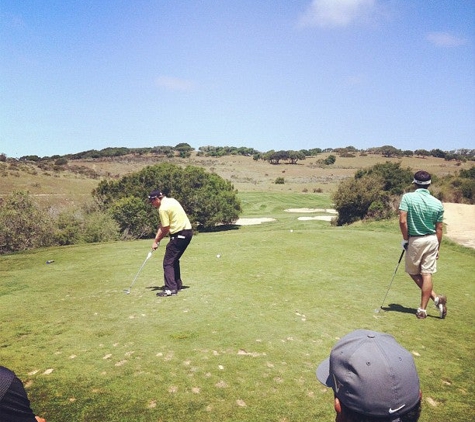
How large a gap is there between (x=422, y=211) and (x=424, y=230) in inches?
14.4

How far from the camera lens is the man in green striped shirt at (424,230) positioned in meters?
6.79

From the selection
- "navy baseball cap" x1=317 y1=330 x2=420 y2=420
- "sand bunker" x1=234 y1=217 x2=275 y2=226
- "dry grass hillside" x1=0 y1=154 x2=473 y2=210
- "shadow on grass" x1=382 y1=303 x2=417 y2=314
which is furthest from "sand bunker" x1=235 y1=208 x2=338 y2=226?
"navy baseball cap" x1=317 y1=330 x2=420 y2=420

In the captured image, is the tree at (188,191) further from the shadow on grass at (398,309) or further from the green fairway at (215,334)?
the shadow on grass at (398,309)

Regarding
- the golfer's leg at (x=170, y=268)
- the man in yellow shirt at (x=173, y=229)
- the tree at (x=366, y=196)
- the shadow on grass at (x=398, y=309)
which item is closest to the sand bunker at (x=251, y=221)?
the tree at (x=366, y=196)

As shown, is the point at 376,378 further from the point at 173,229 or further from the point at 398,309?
the point at 173,229

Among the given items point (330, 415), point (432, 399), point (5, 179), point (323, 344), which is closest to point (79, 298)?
point (323, 344)

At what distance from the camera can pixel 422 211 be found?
6797 millimetres

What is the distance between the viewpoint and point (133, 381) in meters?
4.35

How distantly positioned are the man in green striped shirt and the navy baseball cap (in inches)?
199

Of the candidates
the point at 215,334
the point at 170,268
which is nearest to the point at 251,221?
the point at 170,268

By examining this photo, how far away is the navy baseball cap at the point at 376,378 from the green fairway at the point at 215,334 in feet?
5.86

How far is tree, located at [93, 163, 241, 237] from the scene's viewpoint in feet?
121

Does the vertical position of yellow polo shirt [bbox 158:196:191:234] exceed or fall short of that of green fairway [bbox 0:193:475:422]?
it exceeds it

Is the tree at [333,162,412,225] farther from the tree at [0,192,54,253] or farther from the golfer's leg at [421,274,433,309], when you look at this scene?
the golfer's leg at [421,274,433,309]
